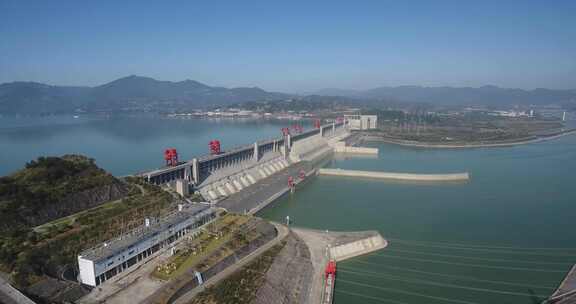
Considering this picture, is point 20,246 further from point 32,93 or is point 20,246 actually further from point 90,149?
point 32,93

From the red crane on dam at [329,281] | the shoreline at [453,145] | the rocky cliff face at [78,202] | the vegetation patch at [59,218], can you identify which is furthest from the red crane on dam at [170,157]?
the shoreline at [453,145]

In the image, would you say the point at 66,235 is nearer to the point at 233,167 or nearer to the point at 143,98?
the point at 233,167

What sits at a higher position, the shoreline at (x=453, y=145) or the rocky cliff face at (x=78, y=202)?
the rocky cliff face at (x=78, y=202)

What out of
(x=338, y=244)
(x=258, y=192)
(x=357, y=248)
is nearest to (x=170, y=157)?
(x=258, y=192)

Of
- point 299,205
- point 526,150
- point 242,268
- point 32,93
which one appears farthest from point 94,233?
point 32,93

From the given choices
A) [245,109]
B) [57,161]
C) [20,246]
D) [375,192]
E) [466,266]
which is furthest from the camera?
[245,109]

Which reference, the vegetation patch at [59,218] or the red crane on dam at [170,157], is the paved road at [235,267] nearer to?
the vegetation patch at [59,218]
